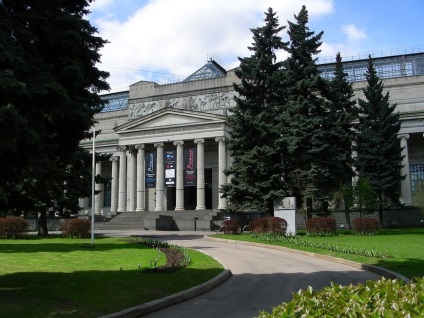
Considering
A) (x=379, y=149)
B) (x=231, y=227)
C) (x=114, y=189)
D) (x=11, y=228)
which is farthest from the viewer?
(x=114, y=189)

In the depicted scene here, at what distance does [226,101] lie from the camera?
58.5 meters

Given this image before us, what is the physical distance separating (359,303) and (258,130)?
30.1 metres

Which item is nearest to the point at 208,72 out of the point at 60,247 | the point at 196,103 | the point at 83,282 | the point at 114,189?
the point at 196,103

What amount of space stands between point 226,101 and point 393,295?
5472 cm

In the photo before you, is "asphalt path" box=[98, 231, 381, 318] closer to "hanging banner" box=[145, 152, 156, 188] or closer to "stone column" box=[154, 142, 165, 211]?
"hanging banner" box=[145, 152, 156, 188]

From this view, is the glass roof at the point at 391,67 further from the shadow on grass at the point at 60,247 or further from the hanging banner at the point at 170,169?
the shadow on grass at the point at 60,247

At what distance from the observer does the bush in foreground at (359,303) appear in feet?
12.8

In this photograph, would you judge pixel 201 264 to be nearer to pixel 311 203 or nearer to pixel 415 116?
pixel 311 203

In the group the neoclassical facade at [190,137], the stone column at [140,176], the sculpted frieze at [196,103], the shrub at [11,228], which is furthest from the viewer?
the sculpted frieze at [196,103]

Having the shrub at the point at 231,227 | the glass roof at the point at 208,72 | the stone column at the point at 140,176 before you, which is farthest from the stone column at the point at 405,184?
the stone column at the point at 140,176

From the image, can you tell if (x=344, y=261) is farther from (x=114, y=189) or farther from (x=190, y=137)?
(x=114, y=189)

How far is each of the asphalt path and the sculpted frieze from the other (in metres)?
37.6

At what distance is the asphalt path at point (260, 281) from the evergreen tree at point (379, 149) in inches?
883

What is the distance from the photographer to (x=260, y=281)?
13.7 metres
